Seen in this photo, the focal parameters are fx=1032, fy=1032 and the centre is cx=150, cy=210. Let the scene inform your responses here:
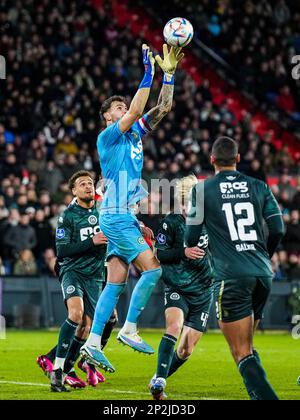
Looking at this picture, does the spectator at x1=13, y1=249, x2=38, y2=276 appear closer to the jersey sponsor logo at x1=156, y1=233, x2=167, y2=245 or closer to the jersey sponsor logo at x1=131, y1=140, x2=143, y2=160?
the jersey sponsor logo at x1=156, y1=233, x2=167, y2=245

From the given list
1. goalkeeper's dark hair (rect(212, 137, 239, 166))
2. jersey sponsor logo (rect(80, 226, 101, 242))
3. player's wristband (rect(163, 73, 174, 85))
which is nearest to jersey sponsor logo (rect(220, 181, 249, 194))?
goalkeeper's dark hair (rect(212, 137, 239, 166))

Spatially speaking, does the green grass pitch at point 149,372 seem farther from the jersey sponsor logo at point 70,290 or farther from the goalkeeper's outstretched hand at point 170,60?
the goalkeeper's outstretched hand at point 170,60

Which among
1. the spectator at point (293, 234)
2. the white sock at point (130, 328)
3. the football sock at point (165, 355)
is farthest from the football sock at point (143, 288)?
the spectator at point (293, 234)

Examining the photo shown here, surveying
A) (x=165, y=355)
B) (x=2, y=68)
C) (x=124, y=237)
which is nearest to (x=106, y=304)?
(x=124, y=237)

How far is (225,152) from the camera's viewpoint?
877 cm

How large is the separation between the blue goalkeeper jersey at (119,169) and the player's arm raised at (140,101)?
0.16 meters

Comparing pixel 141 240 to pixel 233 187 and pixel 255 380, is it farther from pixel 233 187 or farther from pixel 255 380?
pixel 255 380

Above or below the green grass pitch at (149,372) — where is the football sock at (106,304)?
above

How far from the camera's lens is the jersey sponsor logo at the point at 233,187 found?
8.72 metres

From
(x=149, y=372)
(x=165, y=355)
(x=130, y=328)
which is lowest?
(x=149, y=372)

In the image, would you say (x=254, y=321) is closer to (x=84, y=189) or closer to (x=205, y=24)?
(x=84, y=189)

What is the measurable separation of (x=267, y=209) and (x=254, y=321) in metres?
0.95

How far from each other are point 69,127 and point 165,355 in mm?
14531

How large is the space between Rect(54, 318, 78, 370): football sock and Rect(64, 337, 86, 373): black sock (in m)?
0.20
